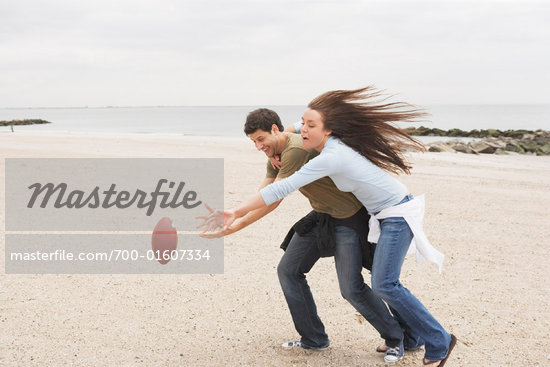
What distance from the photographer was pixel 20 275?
6250 mm

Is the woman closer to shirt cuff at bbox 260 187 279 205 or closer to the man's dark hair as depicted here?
shirt cuff at bbox 260 187 279 205

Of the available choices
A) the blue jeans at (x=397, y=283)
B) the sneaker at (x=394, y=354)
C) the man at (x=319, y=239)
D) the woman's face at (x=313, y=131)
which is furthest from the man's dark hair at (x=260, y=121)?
the sneaker at (x=394, y=354)

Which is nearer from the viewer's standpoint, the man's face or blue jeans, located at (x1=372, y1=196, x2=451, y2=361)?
blue jeans, located at (x1=372, y1=196, x2=451, y2=361)

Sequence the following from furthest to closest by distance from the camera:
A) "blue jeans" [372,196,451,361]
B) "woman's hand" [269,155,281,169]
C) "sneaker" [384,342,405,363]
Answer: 1. "sneaker" [384,342,405,363]
2. "woman's hand" [269,155,281,169]
3. "blue jeans" [372,196,451,361]

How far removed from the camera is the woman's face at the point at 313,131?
379 cm

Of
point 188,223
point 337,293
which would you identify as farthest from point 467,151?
point 337,293

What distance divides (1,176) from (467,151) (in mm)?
21110

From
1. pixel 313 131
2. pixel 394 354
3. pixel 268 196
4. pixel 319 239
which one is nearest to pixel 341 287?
pixel 319 239

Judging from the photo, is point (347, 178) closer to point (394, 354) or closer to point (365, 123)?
point (365, 123)

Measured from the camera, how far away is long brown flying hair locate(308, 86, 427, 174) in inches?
151

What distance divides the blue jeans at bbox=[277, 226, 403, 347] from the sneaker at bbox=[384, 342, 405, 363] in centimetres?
4

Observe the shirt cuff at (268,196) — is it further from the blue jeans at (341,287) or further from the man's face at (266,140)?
the blue jeans at (341,287)

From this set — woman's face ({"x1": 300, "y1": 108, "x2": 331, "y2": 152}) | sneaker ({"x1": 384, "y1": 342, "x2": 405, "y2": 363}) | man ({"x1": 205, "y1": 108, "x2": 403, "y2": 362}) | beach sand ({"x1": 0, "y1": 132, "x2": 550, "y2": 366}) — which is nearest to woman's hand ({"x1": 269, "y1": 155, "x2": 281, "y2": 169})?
man ({"x1": 205, "y1": 108, "x2": 403, "y2": 362})

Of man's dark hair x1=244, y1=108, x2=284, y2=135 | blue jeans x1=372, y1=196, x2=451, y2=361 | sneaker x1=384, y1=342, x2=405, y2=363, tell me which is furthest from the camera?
sneaker x1=384, y1=342, x2=405, y2=363
